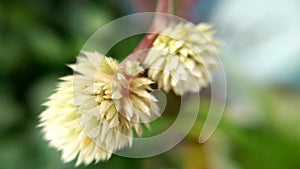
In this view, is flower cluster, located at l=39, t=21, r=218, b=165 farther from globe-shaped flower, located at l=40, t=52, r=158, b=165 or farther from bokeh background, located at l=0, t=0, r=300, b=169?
bokeh background, located at l=0, t=0, r=300, b=169

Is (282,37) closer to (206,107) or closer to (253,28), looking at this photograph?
(253,28)

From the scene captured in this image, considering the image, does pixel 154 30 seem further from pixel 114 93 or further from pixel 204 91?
pixel 204 91

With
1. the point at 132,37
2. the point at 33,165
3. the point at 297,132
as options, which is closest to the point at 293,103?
the point at 297,132

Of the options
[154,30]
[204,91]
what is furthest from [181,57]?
[204,91]

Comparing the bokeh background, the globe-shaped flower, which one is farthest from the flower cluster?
the bokeh background

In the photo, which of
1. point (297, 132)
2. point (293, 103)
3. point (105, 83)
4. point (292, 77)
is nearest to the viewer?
point (105, 83)

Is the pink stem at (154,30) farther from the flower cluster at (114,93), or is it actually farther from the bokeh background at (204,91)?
the bokeh background at (204,91)

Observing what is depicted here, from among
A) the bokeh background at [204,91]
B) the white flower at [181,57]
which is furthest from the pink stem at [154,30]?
the bokeh background at [204,91]
